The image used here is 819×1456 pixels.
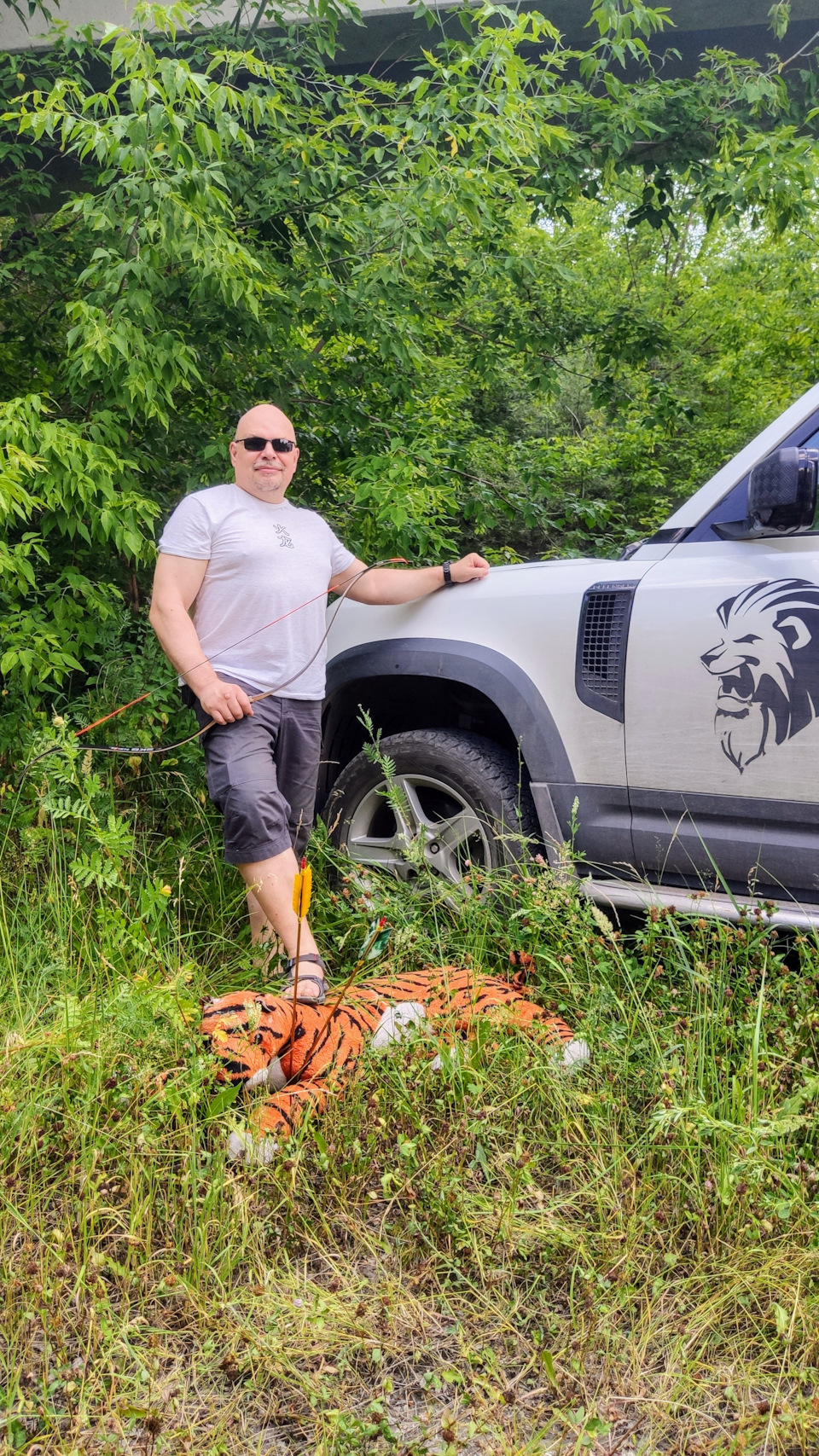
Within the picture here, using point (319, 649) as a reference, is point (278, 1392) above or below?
below

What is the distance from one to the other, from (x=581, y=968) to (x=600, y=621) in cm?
103

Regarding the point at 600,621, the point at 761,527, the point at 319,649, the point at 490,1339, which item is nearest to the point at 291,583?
the point at 319,649

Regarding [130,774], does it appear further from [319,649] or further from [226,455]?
[226,455]

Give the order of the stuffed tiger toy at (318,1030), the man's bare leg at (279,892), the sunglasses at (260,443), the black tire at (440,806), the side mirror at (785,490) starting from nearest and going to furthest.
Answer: the stuffed tiger toy at (318,1030) < the side mirror at (785,490) < the man's bare leg at (279,892) < the black tire at (440,806) < the sunglasses at (260,443)

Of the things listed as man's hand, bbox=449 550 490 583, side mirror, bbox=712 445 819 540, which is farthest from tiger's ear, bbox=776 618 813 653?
man's hand, bbox=449 550 490 583

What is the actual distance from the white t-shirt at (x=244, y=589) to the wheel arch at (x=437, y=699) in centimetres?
30

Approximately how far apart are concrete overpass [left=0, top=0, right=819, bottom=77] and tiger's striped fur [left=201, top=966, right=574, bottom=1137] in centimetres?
626

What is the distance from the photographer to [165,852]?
4004mm

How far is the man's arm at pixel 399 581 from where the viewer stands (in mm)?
3637

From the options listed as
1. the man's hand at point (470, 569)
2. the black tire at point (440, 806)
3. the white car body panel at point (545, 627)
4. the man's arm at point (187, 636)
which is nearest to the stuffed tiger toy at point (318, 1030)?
the black tire at point (440, 806)

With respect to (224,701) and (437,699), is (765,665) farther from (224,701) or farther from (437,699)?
(224,701)

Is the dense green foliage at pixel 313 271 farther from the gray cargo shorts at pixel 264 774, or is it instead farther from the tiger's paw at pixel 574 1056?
the tiger's paw at pixel 574 1056

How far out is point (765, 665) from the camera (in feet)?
9.47

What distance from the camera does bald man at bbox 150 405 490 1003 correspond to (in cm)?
329
